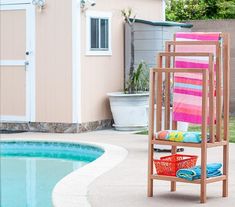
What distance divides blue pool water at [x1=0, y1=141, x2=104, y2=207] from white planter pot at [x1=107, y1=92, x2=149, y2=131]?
177 cm

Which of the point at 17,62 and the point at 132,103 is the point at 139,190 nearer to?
the point at 132,103

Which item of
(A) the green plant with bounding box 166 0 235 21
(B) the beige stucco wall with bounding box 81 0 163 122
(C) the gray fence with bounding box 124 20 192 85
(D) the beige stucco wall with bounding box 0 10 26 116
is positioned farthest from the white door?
(A) the green plant with bounding box 166 0 235 21

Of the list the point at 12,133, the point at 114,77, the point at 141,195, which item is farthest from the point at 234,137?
the point at 141,195

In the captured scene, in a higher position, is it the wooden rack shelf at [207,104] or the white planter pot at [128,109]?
the wooden rack shelf at [207,104]

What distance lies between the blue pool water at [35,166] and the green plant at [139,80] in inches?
88.3

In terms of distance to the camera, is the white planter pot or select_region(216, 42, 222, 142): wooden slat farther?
the white planter pot

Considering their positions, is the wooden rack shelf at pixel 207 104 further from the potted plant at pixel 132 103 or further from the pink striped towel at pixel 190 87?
the potted plant at pixel 132 103

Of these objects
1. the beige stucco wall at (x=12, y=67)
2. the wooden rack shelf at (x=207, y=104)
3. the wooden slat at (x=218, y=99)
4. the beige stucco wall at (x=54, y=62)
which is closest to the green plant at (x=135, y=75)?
A: the beige stucco wall at (x=54, y=62)

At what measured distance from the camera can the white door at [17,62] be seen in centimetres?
1219

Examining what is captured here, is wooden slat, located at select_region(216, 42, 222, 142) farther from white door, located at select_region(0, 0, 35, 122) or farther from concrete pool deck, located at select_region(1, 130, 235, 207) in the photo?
white door, located at select_region(0, 0, 35, 122)

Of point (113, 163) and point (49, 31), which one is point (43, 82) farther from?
point (113, 163)

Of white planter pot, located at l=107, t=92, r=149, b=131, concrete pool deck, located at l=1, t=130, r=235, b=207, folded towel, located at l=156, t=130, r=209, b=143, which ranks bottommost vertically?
concrete pool deck, located at l=1, t=130, r=235, b=207

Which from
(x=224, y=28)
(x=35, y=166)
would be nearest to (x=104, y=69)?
(x=224, y=28)

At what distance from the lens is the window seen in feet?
39.9
